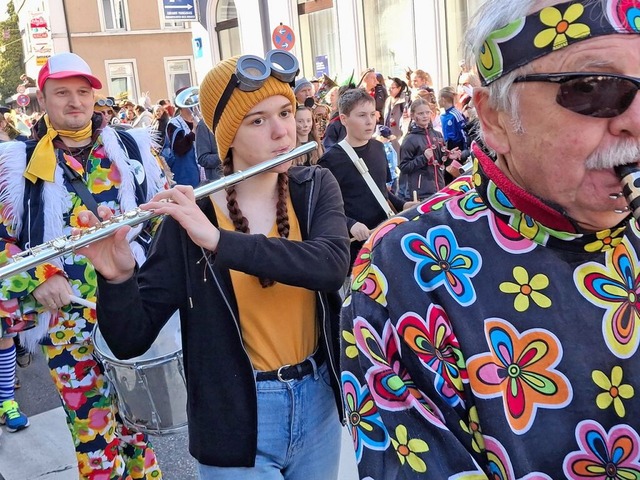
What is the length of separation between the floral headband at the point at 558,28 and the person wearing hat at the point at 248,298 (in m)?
0.84

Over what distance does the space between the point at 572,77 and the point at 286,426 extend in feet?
3.82

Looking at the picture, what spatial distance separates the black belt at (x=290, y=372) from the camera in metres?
1.73

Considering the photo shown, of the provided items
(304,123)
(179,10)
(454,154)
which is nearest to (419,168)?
(454,154)

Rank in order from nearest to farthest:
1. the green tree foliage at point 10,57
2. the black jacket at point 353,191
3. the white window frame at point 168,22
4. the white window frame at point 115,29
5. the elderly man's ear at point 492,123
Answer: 1. the elderly man's ear at point 492,123
2. the black jacket at point 353,191
3. the white window frame at point 115,29
4. the white window frame at point 168,22
5. the green tree foliage at point 10,57

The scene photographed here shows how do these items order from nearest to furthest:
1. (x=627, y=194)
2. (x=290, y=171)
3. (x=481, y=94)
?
(x=627, y=194) < (x=481, y=94) < (x=290, y=171)

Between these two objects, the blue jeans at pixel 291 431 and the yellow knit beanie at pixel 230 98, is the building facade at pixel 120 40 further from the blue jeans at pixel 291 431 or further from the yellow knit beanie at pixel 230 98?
the blue jeans at pixel 291 431

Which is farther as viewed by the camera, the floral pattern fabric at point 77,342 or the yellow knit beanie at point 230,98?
the floral pattern fabric at point 77,342

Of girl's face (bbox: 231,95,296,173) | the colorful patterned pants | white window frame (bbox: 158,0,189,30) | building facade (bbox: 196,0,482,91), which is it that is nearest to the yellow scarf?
the colorful patterned pants

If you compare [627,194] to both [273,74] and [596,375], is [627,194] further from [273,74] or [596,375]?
[273,74]

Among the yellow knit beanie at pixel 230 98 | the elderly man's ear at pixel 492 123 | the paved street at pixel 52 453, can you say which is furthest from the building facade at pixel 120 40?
the elderly man's ear at pixel 492 123

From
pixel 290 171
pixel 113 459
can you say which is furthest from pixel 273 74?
pixel 113 459

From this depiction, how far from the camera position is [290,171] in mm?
1977

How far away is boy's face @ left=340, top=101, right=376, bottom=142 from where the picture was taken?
14.2 ft

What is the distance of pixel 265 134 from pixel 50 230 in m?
1.06
